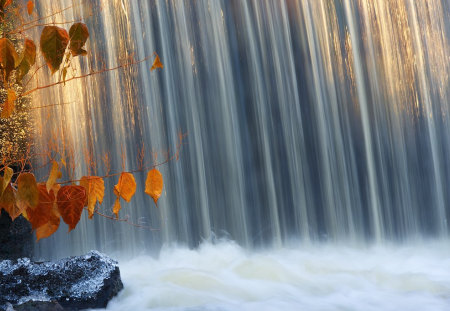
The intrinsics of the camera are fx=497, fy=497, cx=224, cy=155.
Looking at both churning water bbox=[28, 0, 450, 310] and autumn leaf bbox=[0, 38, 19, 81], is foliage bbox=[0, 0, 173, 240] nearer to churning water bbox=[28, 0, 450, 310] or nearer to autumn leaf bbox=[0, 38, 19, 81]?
autumn leaf bbox=[0, 38, 19, 81]

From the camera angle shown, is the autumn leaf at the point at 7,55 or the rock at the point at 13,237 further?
the rock at the point at 13,237

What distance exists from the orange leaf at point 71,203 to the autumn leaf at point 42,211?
25 mm

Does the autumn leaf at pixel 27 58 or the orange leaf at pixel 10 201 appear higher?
the autumn leaf at pixel 27 58

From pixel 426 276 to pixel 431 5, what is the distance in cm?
353

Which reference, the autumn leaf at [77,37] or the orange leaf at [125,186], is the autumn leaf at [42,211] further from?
the autumn leaf at [77,37]

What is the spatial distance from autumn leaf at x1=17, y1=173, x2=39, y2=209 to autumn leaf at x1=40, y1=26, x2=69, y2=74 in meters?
0.27

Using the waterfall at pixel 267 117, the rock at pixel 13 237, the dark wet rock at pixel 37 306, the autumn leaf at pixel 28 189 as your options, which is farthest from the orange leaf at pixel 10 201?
the waterfall at pixel 267 117

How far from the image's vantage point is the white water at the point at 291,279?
13.3ft

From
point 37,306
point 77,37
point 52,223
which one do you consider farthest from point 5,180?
point 37,306

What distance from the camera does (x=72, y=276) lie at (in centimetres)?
409

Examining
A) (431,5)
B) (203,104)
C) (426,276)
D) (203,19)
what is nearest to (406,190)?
(426,276)

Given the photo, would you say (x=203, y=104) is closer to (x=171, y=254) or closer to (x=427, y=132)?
(x=171, y=254)

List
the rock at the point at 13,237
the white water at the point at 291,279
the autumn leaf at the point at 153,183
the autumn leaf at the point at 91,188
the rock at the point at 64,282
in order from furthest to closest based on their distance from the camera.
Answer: the rock at the point at 13,237, the white water at the point at 291,279, the rock at the point at 64,282, the autumn leaf at the point at 153,183, the autumn leaf at the point at 91,188

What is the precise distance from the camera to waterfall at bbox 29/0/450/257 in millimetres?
6168
